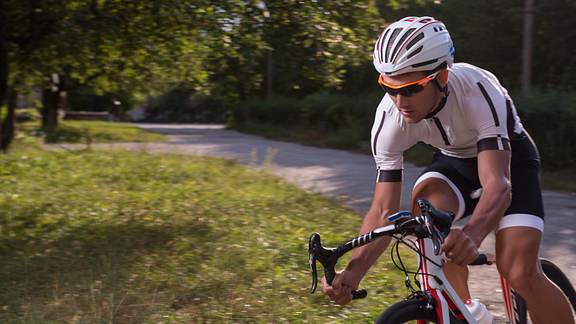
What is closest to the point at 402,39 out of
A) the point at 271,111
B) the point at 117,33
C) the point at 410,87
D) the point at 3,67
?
the point at 410,87

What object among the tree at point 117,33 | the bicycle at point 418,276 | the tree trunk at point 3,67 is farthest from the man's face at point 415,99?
the tree trunk at point 3,67

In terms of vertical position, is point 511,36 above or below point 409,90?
above

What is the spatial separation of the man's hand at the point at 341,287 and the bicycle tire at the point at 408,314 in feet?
0.65

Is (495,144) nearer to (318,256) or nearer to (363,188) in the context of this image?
(318,256)

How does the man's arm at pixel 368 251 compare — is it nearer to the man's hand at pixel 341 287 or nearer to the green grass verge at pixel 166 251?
the man's hand at pixel 341 287

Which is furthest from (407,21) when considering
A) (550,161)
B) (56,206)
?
(550,161)

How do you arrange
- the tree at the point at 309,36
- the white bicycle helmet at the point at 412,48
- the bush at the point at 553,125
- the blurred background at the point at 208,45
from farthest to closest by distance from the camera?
the bush at the point at 553,125
the tree at the point at 309,36
the blurred background at the point at 208,45
the white bicycle helmet at the point at 412,48

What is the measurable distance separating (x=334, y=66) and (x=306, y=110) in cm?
1495

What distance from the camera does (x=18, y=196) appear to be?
7.47 metres

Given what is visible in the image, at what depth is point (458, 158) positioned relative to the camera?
9.22 ft

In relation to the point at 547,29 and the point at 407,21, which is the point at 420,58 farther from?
the point at 547,29

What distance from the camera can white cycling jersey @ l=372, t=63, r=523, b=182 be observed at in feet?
7.44

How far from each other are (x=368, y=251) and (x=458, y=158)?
2.94 ft

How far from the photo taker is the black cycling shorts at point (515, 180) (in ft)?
7.93
